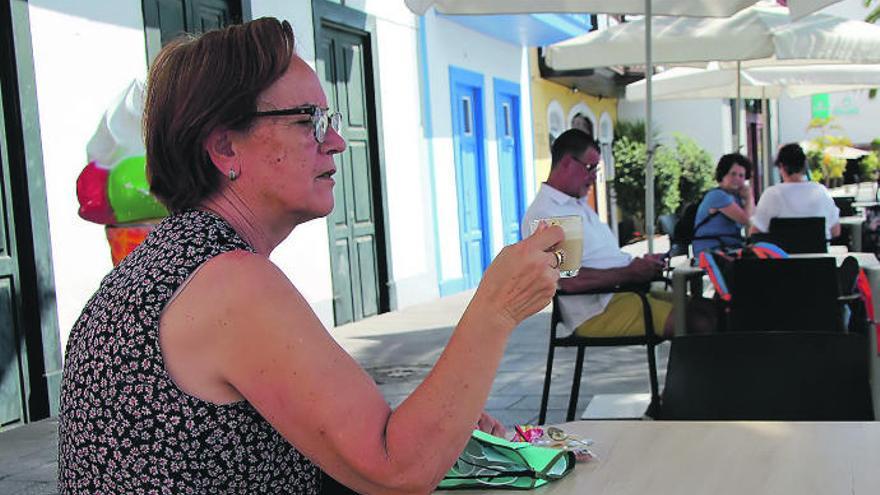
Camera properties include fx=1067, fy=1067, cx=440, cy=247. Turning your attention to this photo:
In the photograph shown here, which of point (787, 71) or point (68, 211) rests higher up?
point (787, 71)

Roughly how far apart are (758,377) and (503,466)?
115cm

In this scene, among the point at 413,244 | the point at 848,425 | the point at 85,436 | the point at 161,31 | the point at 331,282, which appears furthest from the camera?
the point at 413,244

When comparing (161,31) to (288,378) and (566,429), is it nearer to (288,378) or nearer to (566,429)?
(566,429)

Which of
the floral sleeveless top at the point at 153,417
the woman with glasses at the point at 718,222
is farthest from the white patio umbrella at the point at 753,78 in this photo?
the floral sleeveless top at the point at 153,417

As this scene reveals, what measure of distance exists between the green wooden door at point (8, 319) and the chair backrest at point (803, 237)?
5.21m

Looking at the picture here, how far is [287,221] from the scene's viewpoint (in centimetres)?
177

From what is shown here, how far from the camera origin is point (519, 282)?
1608 mm

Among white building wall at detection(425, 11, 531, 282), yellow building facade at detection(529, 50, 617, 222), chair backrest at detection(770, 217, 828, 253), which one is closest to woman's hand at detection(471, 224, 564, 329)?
chair backrest at detection(770, 217, 828, 253)

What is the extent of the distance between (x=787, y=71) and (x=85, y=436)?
11732 millimetres

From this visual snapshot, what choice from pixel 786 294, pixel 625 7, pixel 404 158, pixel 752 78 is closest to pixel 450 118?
pixel 404 158

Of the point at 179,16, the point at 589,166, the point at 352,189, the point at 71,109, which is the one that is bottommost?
the point at 352,189

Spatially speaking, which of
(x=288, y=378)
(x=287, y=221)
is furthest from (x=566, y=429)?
(x=288, y=378)

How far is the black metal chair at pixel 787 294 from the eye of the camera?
5.16 metres

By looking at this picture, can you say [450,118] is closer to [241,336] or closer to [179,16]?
[179,16]
